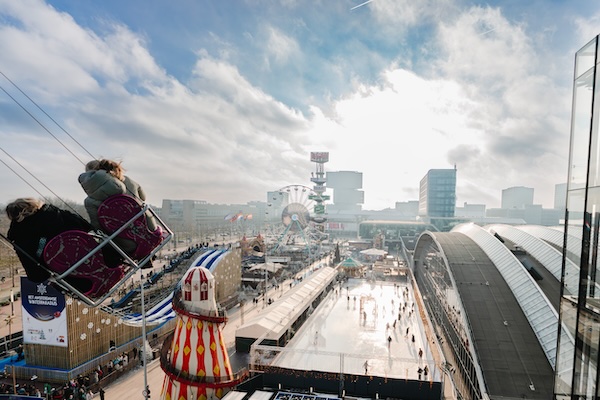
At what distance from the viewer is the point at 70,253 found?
4203mm

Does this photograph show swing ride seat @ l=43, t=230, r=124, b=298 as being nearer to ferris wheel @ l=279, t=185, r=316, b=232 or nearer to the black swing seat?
the black swing seat

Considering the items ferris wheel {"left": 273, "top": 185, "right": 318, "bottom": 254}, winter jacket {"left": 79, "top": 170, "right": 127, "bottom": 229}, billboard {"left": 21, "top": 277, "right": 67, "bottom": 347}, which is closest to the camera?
winter jacket {"left": 79, "top": 170, "right": 127, "bottom": 229}

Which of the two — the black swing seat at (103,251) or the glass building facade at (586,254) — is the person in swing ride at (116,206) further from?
the glass building facade at (586,254)

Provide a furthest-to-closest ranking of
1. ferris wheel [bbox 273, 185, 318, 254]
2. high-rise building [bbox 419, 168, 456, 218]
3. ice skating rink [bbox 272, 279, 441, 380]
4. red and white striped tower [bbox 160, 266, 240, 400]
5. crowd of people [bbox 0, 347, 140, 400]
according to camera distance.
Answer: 1. high-rise building [bbox 419, 168, 456, 218]
2. ferris wheel [bbox 273, 185, 318, 254]
3. crowd of people [bbox 0, 347, 140, 400]
4. ice skating rink [bbox 272, 279, 441, 380]
5. red and white striped tower [bbox 160, 266, 240, 400]

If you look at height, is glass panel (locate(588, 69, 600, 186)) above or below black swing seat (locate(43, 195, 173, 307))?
above

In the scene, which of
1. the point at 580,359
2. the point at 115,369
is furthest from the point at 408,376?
the point at 115,369

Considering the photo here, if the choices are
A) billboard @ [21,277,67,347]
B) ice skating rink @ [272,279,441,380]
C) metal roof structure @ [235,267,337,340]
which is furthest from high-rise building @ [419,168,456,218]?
billboard @ [21,277,67,347]

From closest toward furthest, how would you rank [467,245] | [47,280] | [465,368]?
[47,280]
[465,368]
[467,245]

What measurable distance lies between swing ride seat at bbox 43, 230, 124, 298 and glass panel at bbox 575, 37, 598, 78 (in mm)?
7622

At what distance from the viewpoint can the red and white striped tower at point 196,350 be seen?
973 centimetres

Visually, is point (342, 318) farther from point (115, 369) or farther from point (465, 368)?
point (115, 369)

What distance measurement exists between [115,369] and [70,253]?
1727cm

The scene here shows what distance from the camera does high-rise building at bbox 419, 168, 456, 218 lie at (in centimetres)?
9850

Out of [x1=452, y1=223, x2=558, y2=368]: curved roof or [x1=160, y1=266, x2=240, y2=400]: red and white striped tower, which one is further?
[x1=452, y1=223, x2=558, y2=368]: curved roof
